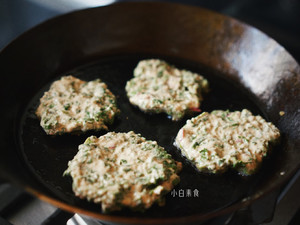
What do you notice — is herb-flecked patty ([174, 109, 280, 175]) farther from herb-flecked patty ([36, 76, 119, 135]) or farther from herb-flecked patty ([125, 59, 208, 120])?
herb-flecked patty ([36, 76, 119, 135])

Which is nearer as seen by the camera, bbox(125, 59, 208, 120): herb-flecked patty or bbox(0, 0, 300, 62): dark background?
bbox(125, 59, 208, 120): herb-flecked patty

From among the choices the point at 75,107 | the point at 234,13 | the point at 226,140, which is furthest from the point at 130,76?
the point at 234,13

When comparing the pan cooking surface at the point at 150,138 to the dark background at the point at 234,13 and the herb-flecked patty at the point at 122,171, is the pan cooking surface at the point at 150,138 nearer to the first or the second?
the herb-flecked patty at the point at 122,171

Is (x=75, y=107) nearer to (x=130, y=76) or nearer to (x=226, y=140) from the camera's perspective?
(x=130, y=76)

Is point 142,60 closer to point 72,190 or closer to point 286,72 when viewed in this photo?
point 286,72

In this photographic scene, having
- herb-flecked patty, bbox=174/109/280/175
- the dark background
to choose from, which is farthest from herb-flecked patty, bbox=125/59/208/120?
the dark background

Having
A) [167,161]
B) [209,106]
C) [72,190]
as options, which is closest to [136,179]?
[167,161]
